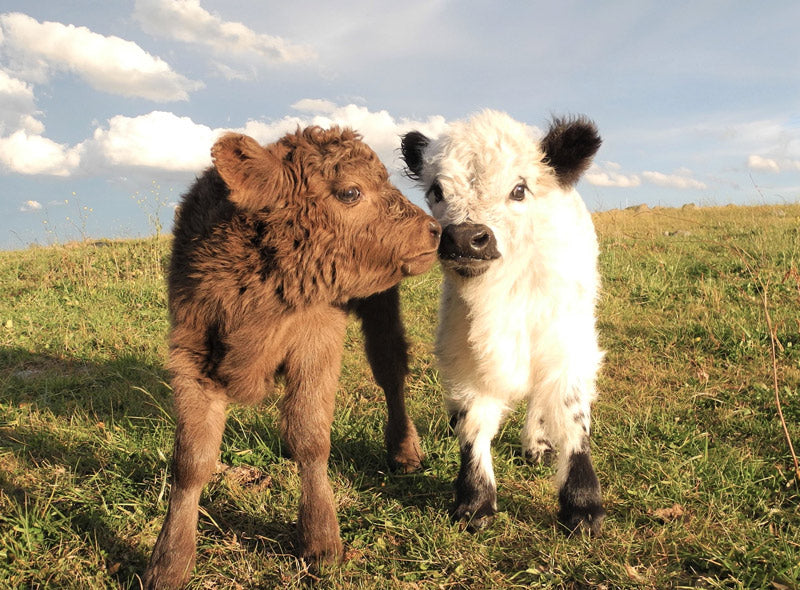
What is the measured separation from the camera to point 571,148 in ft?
12.1

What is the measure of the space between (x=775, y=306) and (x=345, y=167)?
18.6 ft

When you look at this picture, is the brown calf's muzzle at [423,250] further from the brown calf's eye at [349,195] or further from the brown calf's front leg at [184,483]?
the brown calf's front leg at [184,483]

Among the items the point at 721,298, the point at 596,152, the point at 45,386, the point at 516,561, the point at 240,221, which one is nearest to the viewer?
the point at 240,221

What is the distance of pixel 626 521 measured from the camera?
336 cm

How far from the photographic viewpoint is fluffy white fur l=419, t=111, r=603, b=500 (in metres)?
3.44

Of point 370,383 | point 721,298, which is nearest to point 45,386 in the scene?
point 370,383

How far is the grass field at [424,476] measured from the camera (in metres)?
3.00

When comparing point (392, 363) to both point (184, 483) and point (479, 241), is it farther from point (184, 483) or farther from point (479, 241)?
point (184, 483)

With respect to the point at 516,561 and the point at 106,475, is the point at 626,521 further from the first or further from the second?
the point at 106,475

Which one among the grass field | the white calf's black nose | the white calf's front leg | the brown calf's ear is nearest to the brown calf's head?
the brown calf's ear

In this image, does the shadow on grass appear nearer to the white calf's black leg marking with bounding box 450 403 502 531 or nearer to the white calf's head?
the white calf's black leg marking with bounding box 450 403 502 531

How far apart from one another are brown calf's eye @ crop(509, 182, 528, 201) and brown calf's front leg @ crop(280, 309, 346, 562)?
1313 mm

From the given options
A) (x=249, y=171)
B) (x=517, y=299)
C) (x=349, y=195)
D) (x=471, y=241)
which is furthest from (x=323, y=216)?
(x=517, y=299)

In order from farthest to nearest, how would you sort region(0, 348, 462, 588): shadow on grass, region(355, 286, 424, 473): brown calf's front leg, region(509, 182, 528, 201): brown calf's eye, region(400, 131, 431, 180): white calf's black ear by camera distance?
region(400, 131, 431, 180): white calf's black ear < region(355, 286, 424, 473): brown calf's front leg < region(509, 182, 528, 201): brown calf's eye < region(0, 348, 462, 588): shadow on grass
